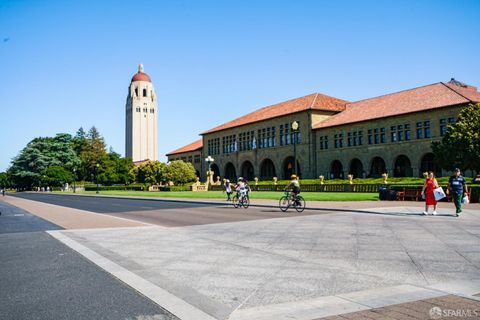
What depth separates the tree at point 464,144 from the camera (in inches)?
1390

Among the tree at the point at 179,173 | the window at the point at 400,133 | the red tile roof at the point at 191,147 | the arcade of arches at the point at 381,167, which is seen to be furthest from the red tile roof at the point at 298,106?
the red tile roof at the point at 191,147

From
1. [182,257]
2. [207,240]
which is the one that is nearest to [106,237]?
[207,240]

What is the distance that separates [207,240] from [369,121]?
46961mm

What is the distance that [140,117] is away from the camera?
438 feet

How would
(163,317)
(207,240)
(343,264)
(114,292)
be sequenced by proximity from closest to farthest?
(163,317)
(114,292)
(343,264)
(207,240)

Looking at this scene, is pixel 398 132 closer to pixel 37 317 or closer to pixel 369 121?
pixel 369 121

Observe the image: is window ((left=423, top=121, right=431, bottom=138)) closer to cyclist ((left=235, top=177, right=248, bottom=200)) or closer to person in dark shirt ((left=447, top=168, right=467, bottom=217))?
cyclist ((left=235, top=177, right=248, bottom=200))

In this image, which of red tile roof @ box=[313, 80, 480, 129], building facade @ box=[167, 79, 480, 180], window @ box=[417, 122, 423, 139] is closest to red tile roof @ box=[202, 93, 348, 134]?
building facade @ box=[167, 79, 480, 180]

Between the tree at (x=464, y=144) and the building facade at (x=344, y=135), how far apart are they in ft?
24.5

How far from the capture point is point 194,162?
93.8m

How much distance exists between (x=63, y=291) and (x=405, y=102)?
2076 inches

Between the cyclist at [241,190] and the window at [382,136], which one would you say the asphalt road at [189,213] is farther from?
the window at [382,136]

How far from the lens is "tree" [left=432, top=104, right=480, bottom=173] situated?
116 ft

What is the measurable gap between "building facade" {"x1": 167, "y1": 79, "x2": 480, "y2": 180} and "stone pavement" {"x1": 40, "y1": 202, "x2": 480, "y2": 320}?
25607mm
